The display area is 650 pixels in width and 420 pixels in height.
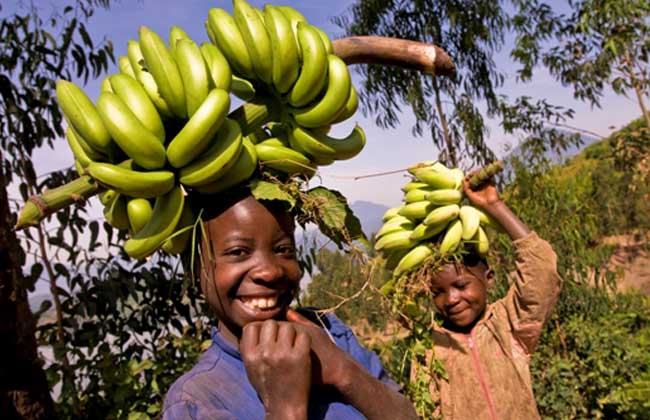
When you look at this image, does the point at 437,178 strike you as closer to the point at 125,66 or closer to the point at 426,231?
the point at 426,231

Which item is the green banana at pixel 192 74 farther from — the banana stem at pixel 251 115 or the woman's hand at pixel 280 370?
the woman's hand at pixel 280 370

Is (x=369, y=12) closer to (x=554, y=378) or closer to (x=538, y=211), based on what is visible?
(x=538, y=211)

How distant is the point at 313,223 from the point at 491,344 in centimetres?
149

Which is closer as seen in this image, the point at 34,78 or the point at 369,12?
the point at 34,78

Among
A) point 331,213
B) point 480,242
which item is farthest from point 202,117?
point 480,242

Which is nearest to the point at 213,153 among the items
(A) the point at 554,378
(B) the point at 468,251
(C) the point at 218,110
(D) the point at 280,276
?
(C) the point at 218,110

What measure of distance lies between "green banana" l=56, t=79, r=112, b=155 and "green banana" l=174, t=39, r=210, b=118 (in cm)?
20

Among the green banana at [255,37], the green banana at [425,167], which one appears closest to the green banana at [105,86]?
the green banana at [255,37]

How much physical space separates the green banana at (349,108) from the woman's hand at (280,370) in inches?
22.9

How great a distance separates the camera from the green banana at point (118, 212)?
135cm

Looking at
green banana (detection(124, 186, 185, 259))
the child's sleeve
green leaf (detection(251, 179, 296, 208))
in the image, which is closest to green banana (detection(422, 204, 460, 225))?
the child's sleeve

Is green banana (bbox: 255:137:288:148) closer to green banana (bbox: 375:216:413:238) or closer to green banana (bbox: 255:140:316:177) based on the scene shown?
green banana (bbox: 255:140:316:177)

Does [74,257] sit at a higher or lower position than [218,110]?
lower

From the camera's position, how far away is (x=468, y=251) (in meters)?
2.58
